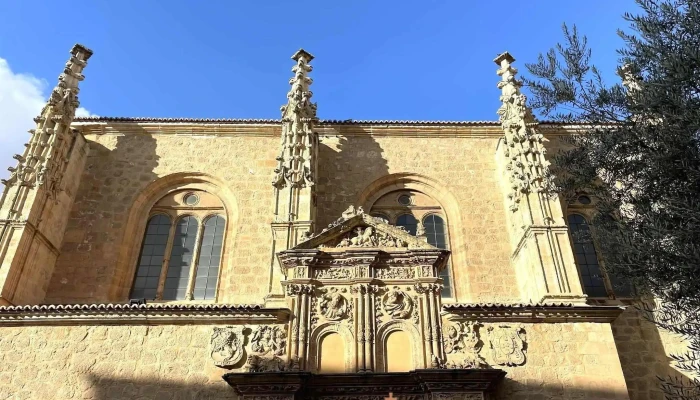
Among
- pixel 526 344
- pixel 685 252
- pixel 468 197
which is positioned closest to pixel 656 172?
pixel 685 252

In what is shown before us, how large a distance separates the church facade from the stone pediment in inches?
1.0

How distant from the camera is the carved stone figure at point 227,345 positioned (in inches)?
309

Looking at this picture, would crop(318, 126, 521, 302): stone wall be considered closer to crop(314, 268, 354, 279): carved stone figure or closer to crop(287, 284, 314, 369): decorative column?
crop(314, 268, 354, 279): carved stone figure

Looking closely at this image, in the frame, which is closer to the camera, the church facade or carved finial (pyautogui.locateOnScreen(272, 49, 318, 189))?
the church facade

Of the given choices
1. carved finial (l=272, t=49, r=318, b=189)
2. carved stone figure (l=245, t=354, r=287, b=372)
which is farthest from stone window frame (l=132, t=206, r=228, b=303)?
carved stone figure (l=245, t=354, r=287, b=372)

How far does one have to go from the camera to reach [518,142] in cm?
1145

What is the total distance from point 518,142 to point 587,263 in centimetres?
305

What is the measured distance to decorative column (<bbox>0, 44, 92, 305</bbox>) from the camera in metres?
9.76

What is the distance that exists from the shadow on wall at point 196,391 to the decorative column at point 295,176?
68.9 inches

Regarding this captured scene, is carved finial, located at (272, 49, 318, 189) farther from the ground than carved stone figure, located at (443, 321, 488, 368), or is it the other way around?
carved finial, located at (272, 49, 318, 189)

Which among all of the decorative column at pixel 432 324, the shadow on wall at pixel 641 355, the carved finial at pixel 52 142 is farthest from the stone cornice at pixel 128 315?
the shadow on wall at pixel 641 355

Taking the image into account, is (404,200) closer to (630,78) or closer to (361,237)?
(361,237)

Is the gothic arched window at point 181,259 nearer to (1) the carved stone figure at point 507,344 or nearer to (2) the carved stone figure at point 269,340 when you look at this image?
(2) the carved stone figure at point 269,340

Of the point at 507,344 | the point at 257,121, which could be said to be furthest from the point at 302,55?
the point at 507,344
